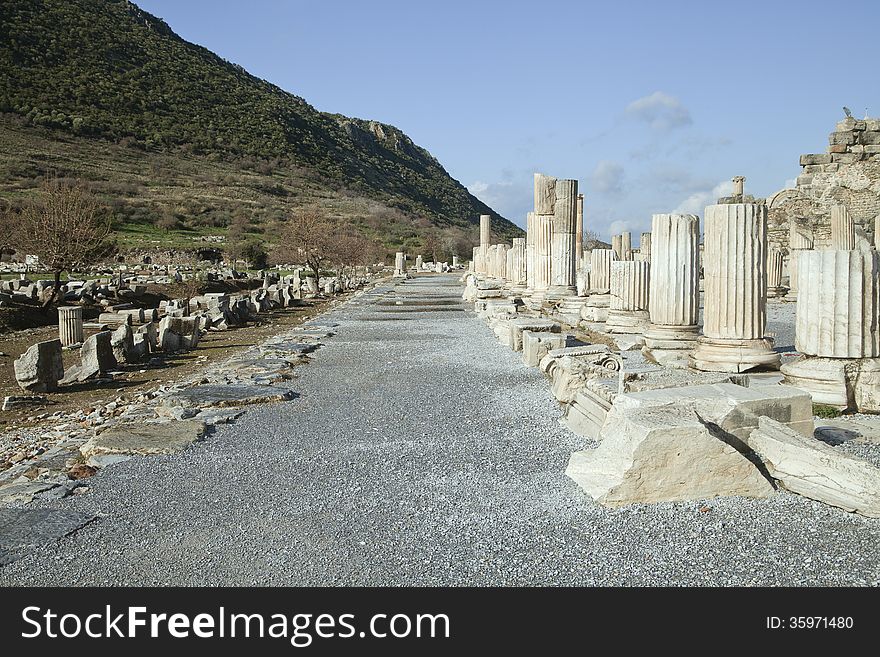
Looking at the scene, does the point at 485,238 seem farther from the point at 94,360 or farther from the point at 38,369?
the point at 38,369

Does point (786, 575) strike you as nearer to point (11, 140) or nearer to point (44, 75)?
point (11, 140)

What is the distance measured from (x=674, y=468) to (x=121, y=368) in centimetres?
974

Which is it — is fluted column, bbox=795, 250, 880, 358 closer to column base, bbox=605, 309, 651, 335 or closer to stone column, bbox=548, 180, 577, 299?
column base, bbox=605, 309, 651, 335

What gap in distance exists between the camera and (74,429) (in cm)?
756

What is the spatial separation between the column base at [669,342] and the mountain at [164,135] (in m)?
45.8

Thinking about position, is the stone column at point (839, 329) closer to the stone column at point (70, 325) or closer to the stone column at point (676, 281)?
the stone column at point (676, 281)

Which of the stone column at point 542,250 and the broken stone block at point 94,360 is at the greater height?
the stone column at point 542,250

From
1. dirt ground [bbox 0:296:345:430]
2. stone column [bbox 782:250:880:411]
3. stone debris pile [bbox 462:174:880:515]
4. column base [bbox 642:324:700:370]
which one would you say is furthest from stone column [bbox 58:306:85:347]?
stone column [bbox 782:250:880:411]

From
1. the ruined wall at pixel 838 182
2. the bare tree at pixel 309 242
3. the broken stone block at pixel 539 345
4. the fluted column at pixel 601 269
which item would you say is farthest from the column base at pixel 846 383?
the bare tree at pixel 309 242

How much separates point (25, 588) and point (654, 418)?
376 cm

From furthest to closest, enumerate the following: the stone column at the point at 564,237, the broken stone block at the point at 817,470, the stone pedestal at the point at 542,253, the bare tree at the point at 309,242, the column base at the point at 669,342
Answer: the bare tree at the point at 309,242 < the stone pedestal at the point at 542,253 < the stone column at the point at 564,237 < the column base at the point at 669,342 < the broken stone block at the point at 817,470

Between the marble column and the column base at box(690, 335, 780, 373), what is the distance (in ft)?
19.2

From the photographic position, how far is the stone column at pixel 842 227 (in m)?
19.9

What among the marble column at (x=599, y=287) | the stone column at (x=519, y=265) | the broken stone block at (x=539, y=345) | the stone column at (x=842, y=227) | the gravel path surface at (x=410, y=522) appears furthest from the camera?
the stone column at (x=519, y=265)
